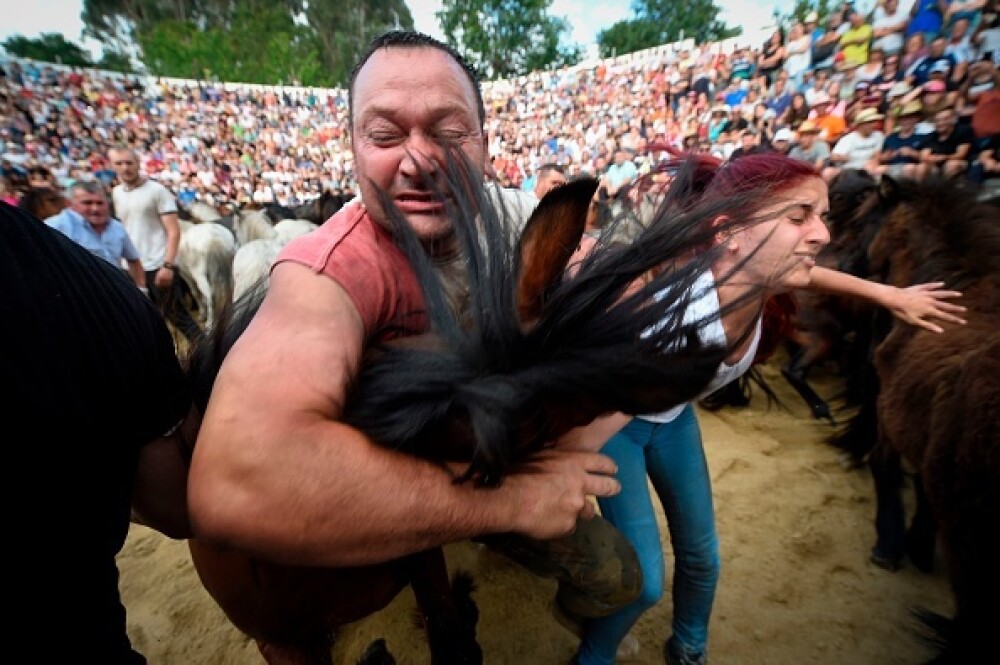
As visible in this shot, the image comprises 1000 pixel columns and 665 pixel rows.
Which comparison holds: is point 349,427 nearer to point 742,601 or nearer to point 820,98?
point 742,601

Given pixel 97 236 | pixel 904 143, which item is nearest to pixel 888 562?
pixel 97 236

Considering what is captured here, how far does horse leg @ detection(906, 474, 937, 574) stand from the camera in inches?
102

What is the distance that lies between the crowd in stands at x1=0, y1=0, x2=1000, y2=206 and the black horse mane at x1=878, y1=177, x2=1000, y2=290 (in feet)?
1.42

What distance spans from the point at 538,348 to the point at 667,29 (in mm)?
55209

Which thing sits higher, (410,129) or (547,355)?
(410,129)

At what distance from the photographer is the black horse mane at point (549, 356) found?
0.82 metres

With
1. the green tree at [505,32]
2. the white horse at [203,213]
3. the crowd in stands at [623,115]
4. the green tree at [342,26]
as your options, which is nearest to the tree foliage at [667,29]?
the green tree at [505,32]

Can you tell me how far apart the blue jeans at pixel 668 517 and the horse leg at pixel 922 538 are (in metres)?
1.51

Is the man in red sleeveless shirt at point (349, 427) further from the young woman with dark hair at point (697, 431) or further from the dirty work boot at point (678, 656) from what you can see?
the dirty work boot at point (678, 656)

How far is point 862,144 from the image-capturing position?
7.01 meters

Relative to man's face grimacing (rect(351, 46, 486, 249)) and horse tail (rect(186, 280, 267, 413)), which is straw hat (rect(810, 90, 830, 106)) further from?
horse tail (rect(186, 280, 267, 413))

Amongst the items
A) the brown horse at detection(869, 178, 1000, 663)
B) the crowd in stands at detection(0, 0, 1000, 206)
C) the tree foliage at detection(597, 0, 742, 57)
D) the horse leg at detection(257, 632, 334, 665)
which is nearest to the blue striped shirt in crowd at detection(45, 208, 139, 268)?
the crowd in stands at detection(0, 0, 1000, 206)

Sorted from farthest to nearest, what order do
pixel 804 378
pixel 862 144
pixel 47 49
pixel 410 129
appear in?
pixel 47 49, pixel 862 144, pixel 804 378, pixel 410 129

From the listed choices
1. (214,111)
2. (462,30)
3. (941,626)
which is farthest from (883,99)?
(462,30)
